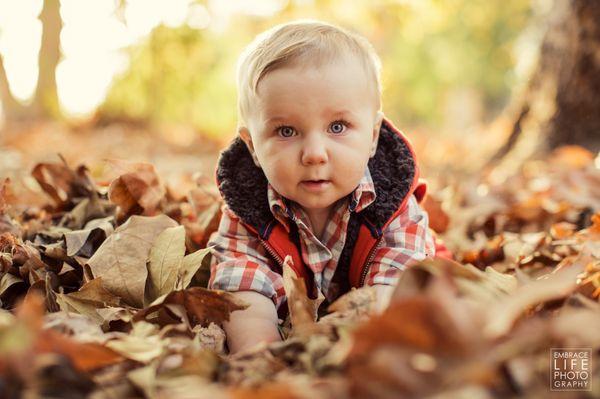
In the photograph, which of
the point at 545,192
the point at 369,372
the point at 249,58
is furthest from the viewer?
the point at 545,192

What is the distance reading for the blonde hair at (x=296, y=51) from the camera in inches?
71.2

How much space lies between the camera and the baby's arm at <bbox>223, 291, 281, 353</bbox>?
1.62 m

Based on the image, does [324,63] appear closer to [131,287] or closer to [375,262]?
[375,262]

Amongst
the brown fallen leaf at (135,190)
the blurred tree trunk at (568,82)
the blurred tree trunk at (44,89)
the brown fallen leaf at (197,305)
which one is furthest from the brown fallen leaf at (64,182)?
the blurred tree trunk at (44,89)

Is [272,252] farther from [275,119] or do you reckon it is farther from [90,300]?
[90,300]

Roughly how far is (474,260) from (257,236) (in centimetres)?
77

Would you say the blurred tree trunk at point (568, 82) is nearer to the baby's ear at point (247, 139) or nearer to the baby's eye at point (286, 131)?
the baby's ear at point (247, 139)

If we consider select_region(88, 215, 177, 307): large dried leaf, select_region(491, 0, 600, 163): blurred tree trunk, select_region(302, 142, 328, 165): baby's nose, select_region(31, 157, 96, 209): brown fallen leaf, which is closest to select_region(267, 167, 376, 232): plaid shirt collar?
select_region(302, 142, 328, 165): baby's nose

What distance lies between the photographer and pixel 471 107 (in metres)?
26.0

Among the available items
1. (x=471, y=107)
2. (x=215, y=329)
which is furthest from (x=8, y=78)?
(x=471, y=107)

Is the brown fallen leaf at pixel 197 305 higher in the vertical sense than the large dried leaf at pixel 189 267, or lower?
lower

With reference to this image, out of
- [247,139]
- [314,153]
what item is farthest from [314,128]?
[247,139]

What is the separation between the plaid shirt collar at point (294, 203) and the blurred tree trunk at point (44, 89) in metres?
9.20

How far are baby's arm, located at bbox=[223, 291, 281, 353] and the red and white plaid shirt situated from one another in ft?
0.32
